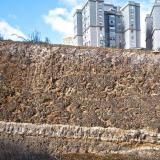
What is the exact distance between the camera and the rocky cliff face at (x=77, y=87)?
1132 cm

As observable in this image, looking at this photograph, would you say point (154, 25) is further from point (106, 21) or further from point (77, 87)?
point (77, 87)

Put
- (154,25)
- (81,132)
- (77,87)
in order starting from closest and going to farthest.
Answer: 1. (81,132)
2. (77,87)
3. (154,25)

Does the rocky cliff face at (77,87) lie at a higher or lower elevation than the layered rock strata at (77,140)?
higher

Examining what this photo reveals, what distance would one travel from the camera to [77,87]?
1148cm

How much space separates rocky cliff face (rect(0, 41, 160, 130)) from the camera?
11.3 metres

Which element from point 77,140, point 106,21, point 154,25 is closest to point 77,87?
point 77,140

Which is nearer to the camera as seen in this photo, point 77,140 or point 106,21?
point 77,140

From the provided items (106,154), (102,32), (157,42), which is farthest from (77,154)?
(102,32)

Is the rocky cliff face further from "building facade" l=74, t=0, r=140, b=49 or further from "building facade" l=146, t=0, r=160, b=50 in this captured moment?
"building facade" l=74, t=0, r=140, b=49

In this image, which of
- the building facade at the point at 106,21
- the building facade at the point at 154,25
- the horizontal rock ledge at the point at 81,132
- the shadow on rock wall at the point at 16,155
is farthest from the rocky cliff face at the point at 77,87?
the building facade at the point at 106,21

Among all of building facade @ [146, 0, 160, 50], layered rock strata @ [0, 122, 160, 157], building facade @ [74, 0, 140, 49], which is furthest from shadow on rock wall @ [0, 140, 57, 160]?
building facade @ [74, 0, 140, 49]

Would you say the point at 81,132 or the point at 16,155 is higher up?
the point at 81,132

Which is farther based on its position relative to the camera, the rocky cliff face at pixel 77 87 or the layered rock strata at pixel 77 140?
the rocky cliff face at pixel 77 87

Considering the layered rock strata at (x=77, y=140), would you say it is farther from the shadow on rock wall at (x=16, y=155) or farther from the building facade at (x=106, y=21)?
the building facade at (x=106, y=21)
